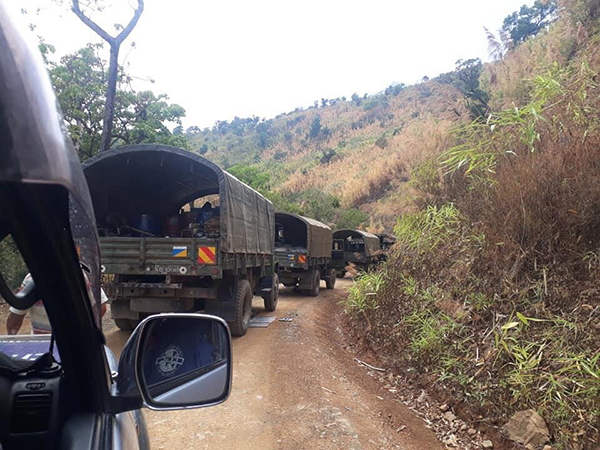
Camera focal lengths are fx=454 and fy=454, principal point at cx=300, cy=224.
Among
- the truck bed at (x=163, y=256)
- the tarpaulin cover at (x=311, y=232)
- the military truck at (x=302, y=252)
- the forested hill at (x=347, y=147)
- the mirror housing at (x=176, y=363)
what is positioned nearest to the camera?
the mirror housing at (x=176, y=363)

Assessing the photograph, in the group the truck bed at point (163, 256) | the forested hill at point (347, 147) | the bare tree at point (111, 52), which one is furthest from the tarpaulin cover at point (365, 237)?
the truck bed at point (163, 256)

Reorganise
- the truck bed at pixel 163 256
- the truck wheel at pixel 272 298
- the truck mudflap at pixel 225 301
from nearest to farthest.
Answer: the truck bed at pixel 163 256 → the truck mudflap at pixel 225 301 → the truck wheel at pixel 272 298

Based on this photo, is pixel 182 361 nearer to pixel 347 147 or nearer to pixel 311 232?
pixel 311 232

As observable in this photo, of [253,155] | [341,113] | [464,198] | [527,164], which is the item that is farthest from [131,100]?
[341,113]

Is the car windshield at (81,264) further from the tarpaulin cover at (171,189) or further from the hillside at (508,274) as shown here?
the tarpaulin cover at (171,189)

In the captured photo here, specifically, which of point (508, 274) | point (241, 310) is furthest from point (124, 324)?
point (508, 274)

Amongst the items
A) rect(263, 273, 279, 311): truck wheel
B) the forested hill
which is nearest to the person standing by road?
rect(263, 273, 279, 311): truck wheel

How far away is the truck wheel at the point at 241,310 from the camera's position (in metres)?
7.02

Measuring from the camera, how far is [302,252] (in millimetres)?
12406

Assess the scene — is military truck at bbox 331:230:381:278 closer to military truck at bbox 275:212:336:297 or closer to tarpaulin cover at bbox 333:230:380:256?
tarpaulin cover at bbox 333:230:380:256

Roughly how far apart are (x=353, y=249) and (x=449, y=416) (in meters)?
14.1

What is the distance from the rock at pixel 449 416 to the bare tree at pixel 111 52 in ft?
37.1

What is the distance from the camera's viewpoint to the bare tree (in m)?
12.6

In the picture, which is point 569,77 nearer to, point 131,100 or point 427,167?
point 427,167
